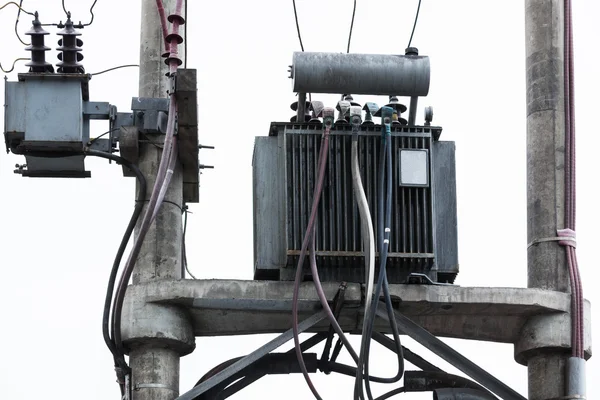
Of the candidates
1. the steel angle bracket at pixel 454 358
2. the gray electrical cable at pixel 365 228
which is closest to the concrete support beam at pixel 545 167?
the steel angle bracket at pixel 454 358

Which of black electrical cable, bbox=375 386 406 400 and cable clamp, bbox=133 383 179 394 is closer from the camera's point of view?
cable clamp, bbox=133 383 179 394

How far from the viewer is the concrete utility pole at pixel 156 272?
19.2 meters

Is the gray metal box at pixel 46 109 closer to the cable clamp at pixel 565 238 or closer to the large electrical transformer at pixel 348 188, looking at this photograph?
the large electrical transformer at pixel 348 188

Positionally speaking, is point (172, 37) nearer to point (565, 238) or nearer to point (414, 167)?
point (414, 167)

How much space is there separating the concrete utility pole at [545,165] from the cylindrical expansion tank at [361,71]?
4.47ft

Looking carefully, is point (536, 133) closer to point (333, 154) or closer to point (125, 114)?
point (333, 154)

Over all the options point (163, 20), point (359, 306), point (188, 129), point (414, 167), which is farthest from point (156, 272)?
point (414, 167)

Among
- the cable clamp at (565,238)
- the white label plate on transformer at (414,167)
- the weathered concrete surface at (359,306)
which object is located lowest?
the weathered concrete surface at (359,306)

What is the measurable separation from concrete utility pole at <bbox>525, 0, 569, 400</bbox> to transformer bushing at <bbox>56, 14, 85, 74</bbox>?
13.8ft

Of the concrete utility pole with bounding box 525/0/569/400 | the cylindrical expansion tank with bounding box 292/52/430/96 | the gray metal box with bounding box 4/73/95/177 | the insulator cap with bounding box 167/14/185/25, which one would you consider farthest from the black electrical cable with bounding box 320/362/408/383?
the insulator cap with bounding box 167/14/185/25

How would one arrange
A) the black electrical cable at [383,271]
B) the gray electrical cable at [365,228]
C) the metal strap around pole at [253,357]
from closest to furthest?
1. the black electrical cable at [383,271]
2. the gray electrical cable at [365,228]
3. the metal strap around pole at [253,357]

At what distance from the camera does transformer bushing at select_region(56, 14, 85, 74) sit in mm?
19688

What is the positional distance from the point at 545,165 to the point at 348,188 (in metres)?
1.90

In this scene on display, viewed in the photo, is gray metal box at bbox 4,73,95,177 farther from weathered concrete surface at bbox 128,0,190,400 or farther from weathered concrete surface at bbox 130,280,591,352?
weathered concrete surface at bbox 130,280,591,352
